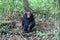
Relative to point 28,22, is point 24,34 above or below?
below

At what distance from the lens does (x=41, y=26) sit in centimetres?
907

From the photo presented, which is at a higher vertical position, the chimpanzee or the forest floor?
the chimpanzee

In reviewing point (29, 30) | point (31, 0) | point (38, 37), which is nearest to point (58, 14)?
point (38, 37)

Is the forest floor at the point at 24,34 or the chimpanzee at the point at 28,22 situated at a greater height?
the chimpanzee at the point at 28,22

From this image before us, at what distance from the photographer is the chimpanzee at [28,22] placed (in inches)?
342

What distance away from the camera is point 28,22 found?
29.1ft

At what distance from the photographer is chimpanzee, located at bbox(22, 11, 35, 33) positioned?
8.69 m

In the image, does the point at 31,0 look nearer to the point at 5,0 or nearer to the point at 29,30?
the point at 5,0

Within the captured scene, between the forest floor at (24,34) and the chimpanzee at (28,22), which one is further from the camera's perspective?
the chimpanzee at (28,22)

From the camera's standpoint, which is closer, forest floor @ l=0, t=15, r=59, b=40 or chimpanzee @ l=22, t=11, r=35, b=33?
forest floor @ l=0, t=15, r=59, b=40

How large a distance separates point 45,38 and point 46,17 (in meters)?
2.55

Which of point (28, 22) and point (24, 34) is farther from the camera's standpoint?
point (28, 22)

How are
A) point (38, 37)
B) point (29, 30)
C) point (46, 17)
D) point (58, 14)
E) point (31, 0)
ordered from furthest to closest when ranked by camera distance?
point (31, 0), point (46, 17), point (29, 30), point (38, 37), point (58, 14)

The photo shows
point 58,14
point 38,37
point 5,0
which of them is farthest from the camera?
point 5,0
